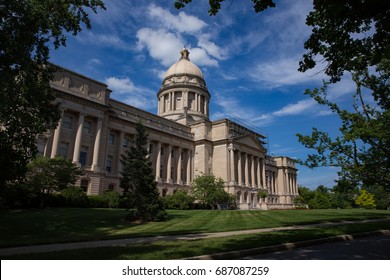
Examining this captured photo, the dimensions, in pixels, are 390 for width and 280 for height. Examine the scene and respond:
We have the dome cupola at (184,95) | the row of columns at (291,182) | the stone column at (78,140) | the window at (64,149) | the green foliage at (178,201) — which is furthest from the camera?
the row of columns at (291,182)

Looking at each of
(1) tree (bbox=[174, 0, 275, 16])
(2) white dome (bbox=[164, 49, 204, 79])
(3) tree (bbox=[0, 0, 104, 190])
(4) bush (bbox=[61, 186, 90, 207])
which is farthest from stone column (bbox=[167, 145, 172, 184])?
(1) tree (bbox=[174, 0, 275, 16])

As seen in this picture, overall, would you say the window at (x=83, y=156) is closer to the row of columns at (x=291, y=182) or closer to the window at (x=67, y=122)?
the window at (x=67, y=122)

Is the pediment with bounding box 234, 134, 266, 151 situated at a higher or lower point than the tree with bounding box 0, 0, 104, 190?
higher

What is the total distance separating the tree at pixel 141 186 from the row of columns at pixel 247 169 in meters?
38.2

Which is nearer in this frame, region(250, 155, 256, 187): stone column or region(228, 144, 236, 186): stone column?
region(228, 144, 236, 186): stone column

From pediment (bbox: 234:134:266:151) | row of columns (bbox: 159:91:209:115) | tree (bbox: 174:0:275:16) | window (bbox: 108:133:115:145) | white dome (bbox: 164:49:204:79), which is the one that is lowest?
tree (bbox: 174:0:275:16)

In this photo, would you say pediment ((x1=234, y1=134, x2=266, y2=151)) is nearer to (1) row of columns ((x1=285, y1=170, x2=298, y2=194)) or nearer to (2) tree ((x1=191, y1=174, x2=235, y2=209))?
(2) tree ((x1=191, y1=174, x2=235, y2=209))

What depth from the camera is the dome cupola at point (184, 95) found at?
7262cm

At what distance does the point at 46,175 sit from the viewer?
25.5 metres

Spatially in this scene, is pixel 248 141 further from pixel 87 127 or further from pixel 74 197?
pixel 74 197

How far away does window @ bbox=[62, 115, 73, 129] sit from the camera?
38.5 m

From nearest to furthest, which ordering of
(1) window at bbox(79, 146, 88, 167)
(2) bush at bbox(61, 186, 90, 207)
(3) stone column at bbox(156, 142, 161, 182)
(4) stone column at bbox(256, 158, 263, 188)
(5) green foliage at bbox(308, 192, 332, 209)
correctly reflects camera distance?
(2) bush at bbox(61, 186, 90, 207) → (1) window at bbox(79, 146, 88, 167) → (3) stone column at bbox(156, 142, 161, 182) → (4) stone column at bbox(256, 158, 263, 188) → (5) green foliage at bbox(308, 192, 332, 209)

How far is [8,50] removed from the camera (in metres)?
12.2

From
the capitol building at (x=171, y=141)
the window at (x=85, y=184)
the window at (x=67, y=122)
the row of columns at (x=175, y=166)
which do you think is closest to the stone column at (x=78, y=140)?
the capitol building at (x=171, y=141)
